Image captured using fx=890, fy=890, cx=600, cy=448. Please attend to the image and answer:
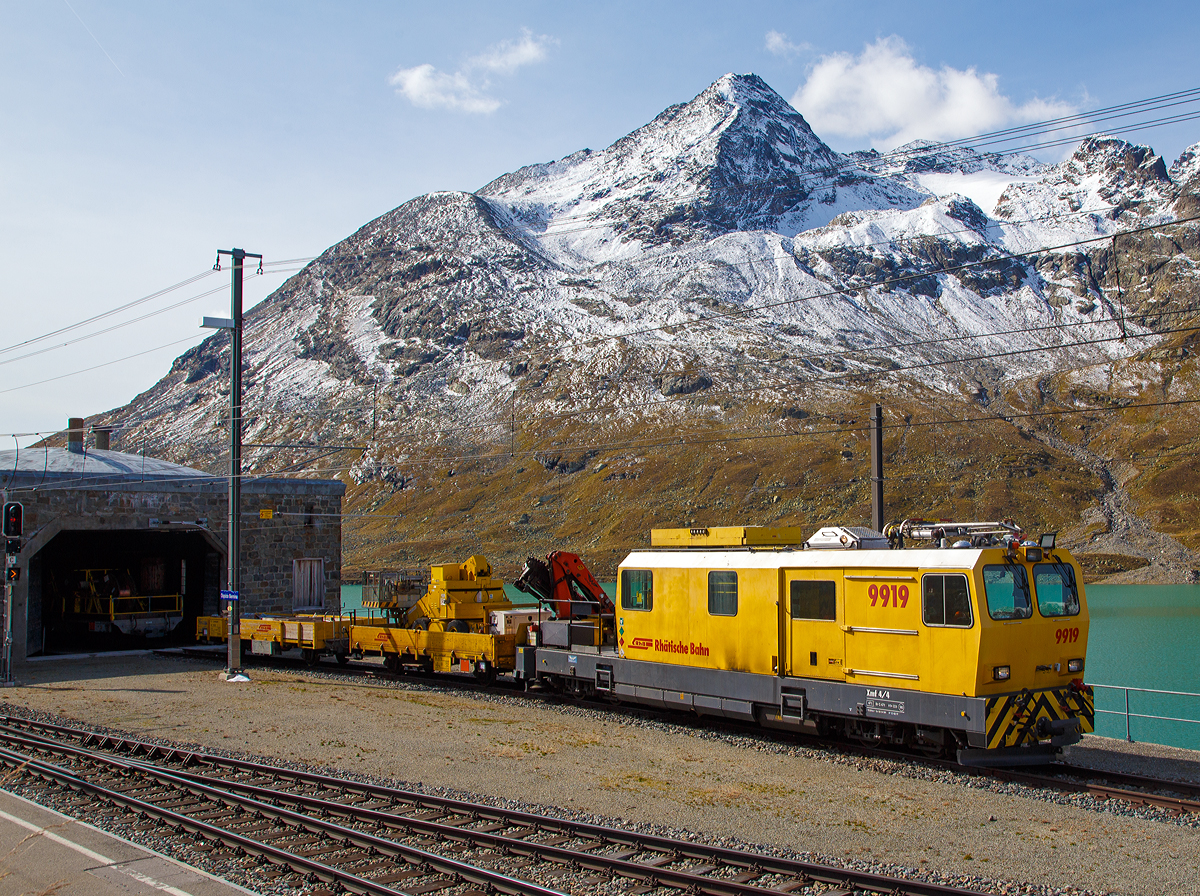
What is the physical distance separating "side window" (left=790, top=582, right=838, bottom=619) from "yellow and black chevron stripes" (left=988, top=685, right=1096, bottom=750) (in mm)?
2718

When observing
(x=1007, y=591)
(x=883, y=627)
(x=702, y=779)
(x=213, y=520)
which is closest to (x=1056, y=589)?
(x=1007, y=591)

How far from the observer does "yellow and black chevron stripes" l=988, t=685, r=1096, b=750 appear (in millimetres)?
12336

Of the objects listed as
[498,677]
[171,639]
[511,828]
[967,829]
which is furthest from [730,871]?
[171,639]

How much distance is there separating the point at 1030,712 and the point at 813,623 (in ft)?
10.9

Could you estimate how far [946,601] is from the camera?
12773 millimetres

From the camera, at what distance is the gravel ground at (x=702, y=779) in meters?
9.77

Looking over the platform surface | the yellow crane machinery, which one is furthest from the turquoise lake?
the platform surface

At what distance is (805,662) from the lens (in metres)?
14.5

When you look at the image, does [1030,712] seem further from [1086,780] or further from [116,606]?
[116,606]

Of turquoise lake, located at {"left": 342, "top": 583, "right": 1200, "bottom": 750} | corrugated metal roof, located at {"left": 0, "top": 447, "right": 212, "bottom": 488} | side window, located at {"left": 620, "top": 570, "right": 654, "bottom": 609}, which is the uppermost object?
corrugated metal roof, located at {"left": 0, "top": 447, "right": 212, "bottom": 488}

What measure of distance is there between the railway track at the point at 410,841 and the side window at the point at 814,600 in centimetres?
546

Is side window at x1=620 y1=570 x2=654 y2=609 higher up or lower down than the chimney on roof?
lower down

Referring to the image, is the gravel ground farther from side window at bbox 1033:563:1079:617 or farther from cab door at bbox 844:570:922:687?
side window at bbox 1033:563:1079:617

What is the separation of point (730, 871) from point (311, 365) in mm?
197544
